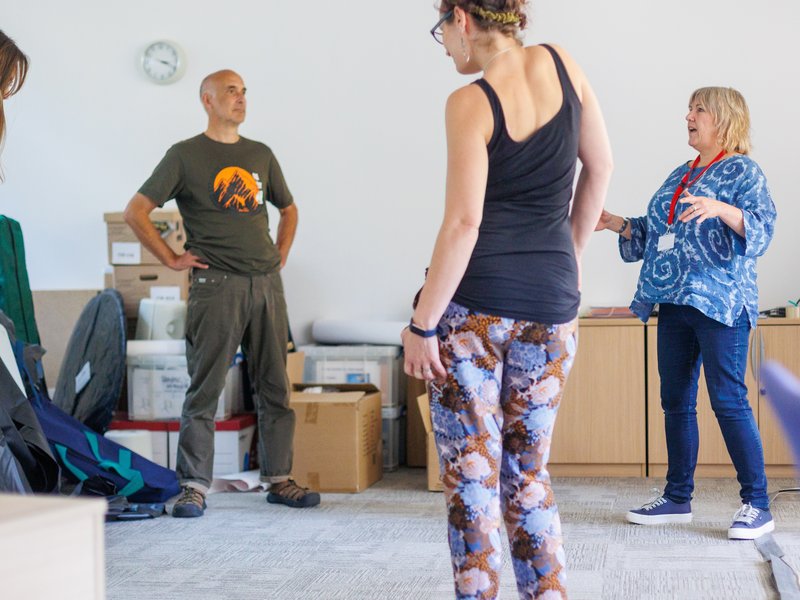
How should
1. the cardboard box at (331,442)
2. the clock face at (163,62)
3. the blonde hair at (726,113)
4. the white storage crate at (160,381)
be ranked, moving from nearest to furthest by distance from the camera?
the blonde hair at (726,113) < the cardboard box at (331,442) < the white storage crate at (160,381) < the clock face at (163,62)

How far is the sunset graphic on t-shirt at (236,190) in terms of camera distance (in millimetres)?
3697

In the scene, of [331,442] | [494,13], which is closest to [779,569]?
[494,13]

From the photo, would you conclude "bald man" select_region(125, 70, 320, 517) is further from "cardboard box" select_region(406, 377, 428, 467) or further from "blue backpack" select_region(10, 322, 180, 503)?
"cardboard box" select_region(406, 377, 428, 467)

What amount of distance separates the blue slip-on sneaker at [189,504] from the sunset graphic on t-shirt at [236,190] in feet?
3.45

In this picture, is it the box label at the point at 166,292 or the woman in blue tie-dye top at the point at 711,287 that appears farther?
the box label at the point at 166,292

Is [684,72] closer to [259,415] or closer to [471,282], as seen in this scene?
[259,415]

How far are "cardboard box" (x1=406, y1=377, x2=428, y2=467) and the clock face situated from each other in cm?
200

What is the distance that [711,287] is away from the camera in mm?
3072

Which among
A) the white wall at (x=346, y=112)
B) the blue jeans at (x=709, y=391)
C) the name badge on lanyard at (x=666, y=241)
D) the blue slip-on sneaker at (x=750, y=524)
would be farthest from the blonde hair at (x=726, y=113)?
the white wall at (x=346, y=112)

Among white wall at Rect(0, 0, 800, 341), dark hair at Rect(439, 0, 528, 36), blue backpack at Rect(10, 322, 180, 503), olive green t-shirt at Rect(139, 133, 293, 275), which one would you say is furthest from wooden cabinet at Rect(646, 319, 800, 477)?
dark hair at Rect(439, 0, 528, 36)

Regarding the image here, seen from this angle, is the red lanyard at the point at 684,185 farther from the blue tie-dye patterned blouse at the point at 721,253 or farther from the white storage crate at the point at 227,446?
the white storage crate at the point at 227,446

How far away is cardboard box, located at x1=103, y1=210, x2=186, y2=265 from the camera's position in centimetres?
459

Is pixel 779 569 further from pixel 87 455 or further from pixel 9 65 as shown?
pixel 9 65

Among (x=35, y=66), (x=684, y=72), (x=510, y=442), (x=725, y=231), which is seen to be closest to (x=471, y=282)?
(x=510, y=442)
